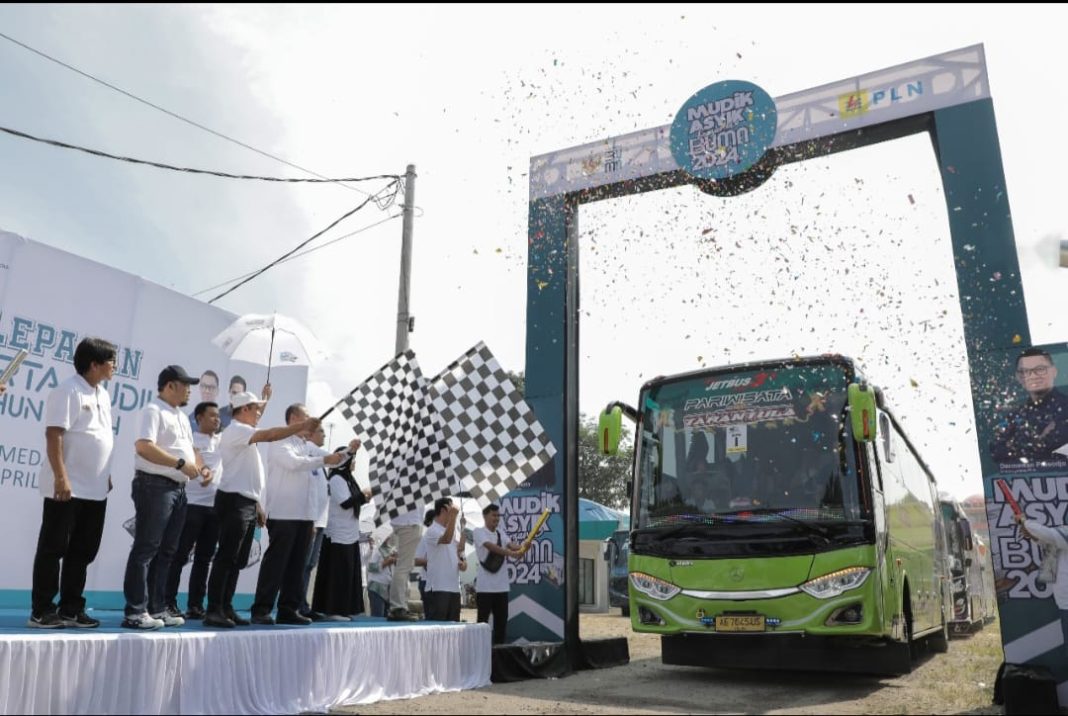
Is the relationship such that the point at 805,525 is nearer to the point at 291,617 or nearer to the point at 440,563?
the point at 440,563

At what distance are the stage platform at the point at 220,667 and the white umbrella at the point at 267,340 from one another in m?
2.81

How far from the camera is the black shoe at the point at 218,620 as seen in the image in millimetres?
5258

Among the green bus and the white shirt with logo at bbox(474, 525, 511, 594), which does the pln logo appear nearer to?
the green bus

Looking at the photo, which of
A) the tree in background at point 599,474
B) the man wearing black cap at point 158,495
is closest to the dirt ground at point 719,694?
the man wearing black cap at point 158,495

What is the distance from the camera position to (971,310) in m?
7.15

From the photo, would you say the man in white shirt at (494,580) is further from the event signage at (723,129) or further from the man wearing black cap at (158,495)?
the event signage at (723,129)

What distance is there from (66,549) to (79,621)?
0.44 m

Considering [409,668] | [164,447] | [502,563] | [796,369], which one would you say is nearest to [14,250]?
[164,447]

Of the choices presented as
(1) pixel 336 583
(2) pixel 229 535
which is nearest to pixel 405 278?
(1) pixel 336 583

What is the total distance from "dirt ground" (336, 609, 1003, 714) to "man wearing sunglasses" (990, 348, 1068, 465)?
6.72 feet

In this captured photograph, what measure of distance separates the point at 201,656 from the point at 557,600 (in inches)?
188

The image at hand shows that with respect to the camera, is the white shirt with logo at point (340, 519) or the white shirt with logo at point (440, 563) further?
the white shirt with logo at point (440, 563)

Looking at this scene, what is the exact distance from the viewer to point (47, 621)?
453cm

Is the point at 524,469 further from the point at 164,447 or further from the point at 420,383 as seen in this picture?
the point at 164,447
